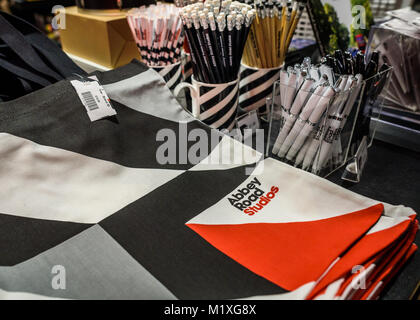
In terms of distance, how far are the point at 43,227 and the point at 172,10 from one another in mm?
708

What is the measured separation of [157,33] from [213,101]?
245mm

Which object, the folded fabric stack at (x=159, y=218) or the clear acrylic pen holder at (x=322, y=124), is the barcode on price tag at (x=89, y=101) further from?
the clear acrylic pen holder at (x=322, y=124)

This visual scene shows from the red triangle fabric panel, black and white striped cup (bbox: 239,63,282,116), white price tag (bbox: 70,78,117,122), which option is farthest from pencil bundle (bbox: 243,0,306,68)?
the red triangle fabric panel

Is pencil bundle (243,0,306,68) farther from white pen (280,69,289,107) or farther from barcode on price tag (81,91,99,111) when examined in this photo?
barcode on price tag (81,91,99,111)

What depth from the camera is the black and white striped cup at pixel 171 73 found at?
95 centimetres

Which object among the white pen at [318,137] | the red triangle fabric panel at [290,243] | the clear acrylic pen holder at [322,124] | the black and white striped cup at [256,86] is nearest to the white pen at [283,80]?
the clear acrylic pen holder at [322,124]

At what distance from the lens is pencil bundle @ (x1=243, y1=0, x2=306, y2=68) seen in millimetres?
929

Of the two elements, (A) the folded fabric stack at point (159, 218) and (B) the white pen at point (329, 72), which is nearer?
(A) the folded fabric stack at point (159, 218)

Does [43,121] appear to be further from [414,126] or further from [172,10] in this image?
[414,126]

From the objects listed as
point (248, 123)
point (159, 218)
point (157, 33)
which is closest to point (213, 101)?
point (248, 123)

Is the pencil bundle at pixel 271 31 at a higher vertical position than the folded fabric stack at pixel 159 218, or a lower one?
higher

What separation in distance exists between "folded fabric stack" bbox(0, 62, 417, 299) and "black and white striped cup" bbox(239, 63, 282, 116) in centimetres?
30

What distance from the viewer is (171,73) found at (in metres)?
0.96

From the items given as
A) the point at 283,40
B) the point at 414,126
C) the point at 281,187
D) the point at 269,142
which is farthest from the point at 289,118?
the point at 414,126
